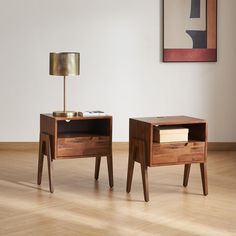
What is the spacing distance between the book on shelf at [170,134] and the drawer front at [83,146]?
59cm

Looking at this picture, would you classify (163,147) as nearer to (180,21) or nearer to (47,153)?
(47,153)

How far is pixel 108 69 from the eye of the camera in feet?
24.0

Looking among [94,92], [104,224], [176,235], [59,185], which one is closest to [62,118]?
[59,185]

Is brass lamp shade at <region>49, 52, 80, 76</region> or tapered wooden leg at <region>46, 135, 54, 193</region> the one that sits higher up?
brass lamp shade at <region>49, 52, 80, 76</region>

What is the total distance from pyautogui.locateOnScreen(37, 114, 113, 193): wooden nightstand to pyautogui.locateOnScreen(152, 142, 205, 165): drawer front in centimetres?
61

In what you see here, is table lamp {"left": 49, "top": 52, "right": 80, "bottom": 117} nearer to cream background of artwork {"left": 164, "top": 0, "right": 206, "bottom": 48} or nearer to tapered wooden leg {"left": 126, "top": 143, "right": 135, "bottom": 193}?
tapered wooden leg {"left": 126, "top": 143, "right": 135, "bottom": 193}

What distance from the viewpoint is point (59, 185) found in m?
5.38

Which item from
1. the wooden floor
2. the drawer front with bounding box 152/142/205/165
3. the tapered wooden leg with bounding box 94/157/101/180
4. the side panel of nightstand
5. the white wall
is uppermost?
the white wall

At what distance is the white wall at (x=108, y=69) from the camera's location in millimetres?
7188

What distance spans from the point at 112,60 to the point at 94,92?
453 mm

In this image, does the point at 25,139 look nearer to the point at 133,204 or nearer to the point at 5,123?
the point at 5,123

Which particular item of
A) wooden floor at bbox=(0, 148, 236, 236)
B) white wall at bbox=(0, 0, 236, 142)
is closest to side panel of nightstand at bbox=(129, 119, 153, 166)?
wooden floor at bbox=(0, 148, 236, 236)

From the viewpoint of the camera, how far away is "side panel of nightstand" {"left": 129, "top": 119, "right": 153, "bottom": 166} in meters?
4.76

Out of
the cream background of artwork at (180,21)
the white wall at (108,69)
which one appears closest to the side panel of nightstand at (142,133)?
the white wall at (108,69)
